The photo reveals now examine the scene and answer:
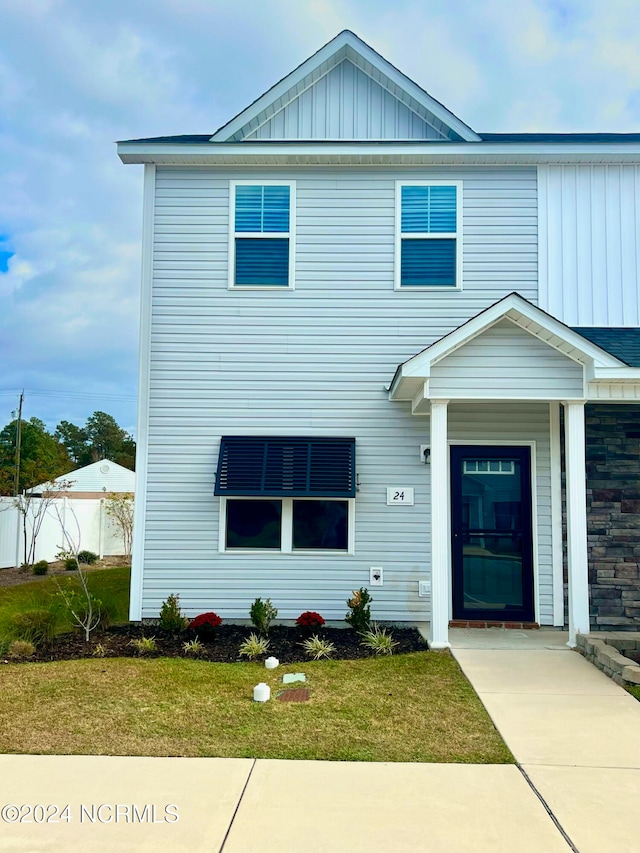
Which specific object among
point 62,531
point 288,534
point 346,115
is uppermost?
point 346,115

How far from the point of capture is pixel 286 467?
7820 millimetres

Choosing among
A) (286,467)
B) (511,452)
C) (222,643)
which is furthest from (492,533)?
(222,643)

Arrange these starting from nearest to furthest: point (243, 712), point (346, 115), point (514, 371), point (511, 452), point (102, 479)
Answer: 1. point (243, 712)
2. point (514, 371)
3. point (511, 452)
4. point (346, 115)
5. point (102, 479)

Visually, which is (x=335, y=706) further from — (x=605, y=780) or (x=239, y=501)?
(x=239, y=501)

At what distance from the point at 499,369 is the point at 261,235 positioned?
355cm

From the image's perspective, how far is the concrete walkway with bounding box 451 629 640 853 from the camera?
3289 mm

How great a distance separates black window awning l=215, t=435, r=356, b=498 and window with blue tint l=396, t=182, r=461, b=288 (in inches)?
90.9

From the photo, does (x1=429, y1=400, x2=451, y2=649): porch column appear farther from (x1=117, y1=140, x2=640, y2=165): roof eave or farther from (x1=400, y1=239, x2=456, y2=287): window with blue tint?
(x1=117, y1=140, x2=640, y2=165): roof eave

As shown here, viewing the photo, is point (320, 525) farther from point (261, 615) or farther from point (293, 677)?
point (293, 677)

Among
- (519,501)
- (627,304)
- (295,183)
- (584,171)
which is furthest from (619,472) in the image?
(295,183)

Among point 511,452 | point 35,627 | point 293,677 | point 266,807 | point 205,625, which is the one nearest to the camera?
point 266,807

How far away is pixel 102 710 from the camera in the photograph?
4801 mm

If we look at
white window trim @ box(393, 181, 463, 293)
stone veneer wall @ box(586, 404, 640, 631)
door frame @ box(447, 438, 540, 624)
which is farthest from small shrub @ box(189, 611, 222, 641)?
white window trim @ box(393, 181, 463, 293)

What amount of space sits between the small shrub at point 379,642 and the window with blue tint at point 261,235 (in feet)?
14.4
